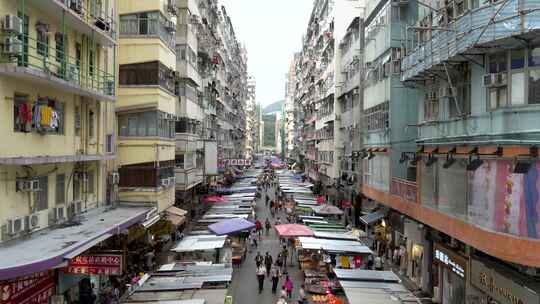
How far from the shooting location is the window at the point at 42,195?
17.8 meters

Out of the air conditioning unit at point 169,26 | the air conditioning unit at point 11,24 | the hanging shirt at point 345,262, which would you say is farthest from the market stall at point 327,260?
the air conditioning unit at point 11,24

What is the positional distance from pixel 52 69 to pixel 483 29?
1339cm

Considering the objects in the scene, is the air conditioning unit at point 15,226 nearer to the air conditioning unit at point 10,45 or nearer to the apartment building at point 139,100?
the air conditioning unit at point 10,45

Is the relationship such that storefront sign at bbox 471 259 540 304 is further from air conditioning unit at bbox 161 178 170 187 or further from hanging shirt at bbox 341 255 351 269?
air conditioning unit at bbox 161 178 170 187

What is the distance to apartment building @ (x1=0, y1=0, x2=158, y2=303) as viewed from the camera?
49.3ft

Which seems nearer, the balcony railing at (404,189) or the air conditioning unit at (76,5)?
the air conditioning unit at (76,5)

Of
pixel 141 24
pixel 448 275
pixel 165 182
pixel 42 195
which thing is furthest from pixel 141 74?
pixel 448 275

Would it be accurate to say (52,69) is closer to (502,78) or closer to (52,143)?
(52,143)

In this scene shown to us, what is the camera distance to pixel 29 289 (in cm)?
1588

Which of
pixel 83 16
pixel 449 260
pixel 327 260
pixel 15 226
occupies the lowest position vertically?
pixel 327 260

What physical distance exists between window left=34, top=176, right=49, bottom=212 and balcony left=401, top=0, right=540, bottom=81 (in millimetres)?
13276

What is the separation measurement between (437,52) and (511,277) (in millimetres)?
7437

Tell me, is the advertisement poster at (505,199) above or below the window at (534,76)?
below

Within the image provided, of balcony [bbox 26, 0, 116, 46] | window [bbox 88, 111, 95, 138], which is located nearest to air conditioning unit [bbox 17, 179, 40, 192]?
balcony [bbox 26, 0, 116, 46]
